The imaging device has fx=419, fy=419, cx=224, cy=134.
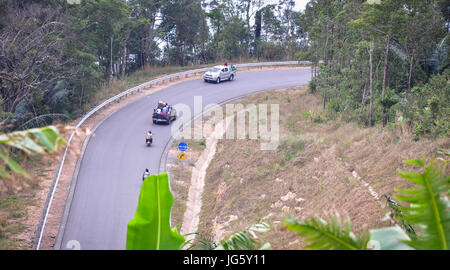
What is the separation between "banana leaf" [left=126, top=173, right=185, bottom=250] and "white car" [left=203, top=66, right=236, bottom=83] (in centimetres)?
3208

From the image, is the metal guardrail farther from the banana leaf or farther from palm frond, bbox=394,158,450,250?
palm frond, bbox=394,158,450,250

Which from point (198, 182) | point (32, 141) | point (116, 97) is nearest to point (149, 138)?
point (198, 182)

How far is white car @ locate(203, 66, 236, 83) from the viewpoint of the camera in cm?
3597

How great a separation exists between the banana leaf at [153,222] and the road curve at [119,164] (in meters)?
12.8

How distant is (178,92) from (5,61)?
14005 mm

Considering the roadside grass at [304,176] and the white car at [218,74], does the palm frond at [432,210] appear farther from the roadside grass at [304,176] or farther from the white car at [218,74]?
the white car at [218,74]

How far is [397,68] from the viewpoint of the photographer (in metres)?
21.7

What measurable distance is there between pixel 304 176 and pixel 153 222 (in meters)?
13.3

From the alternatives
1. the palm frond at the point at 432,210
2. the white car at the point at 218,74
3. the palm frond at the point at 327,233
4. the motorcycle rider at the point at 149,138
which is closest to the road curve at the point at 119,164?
the motorcycle rider at the point at 149,138

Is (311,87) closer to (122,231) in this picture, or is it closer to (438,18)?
(438,18)

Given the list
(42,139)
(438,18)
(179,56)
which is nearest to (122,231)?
(42,139)

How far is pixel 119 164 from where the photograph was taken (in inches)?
878

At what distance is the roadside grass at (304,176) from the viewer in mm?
12711

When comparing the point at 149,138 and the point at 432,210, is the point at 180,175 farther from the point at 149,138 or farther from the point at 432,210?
the point at 432,210
